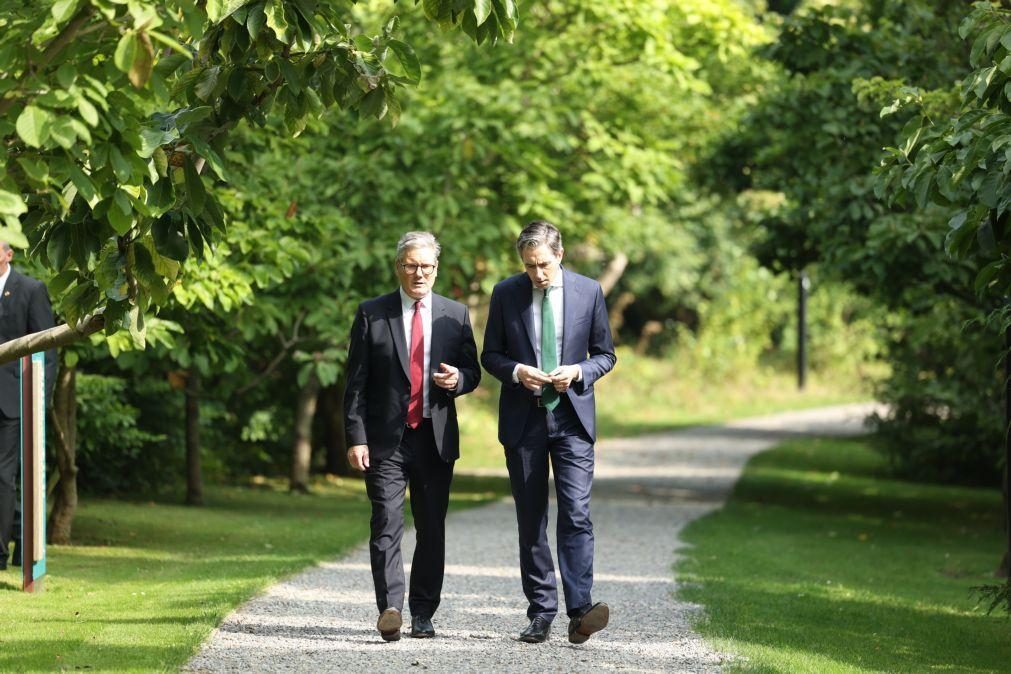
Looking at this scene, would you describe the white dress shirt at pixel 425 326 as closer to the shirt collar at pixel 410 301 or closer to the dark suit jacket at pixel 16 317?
the shirt collar at pixel 410 301

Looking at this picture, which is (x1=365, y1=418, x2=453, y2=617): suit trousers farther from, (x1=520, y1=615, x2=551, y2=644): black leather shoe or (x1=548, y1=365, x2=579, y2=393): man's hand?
(x1=548, y1=365, x2=579, y2=393): man's hand

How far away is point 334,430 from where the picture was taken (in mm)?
19109

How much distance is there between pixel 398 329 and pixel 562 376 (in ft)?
2.80

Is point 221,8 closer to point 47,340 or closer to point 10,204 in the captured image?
point 10,204

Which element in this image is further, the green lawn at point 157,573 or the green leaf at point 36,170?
the green lawn at point 157,573

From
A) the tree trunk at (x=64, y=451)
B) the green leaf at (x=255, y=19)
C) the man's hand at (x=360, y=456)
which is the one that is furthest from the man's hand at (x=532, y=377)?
the tree trunk at (x=64, y=451)

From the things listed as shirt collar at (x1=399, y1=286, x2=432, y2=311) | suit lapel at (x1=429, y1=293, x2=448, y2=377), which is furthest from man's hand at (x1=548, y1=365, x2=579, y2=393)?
shirt collar at (x1=399, y1=286, x2=432, y2=311)

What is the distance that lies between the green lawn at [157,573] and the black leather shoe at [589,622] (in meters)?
Result: 1.81

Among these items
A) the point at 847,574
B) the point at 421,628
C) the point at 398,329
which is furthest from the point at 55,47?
the point at 847,574

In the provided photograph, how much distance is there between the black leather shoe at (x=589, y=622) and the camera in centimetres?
690

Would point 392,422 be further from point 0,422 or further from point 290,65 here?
point 0,422

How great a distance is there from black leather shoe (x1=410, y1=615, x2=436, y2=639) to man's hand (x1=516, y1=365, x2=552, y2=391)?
129 centimetres

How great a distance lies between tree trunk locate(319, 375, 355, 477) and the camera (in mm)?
18766

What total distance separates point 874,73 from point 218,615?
8.46m
